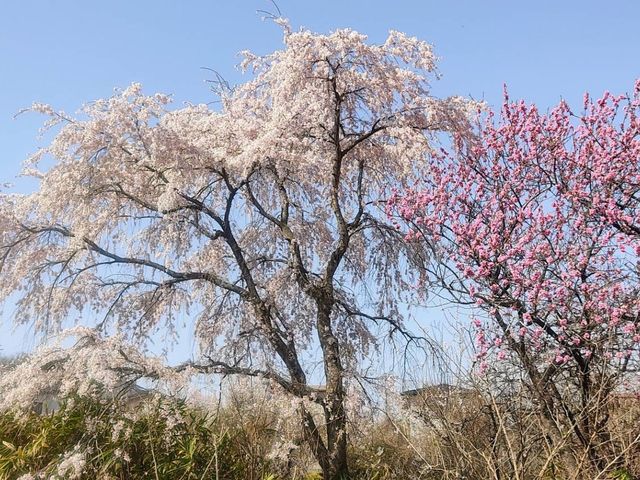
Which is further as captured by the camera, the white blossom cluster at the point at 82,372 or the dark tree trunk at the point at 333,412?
the dark tree trunk at the point at 333,412

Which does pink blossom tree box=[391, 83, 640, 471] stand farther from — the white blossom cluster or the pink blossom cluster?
the white blossom cluster

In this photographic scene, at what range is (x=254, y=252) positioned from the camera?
1198 cm

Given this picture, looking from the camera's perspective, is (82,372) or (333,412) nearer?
(82,372)

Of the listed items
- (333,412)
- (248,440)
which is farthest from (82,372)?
(333,412)

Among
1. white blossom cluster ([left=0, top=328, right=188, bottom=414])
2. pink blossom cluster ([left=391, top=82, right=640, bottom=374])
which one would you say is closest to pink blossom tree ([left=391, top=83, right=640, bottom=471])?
pink blossom cluster ([left=391, top=82, right=640, bottom=374])

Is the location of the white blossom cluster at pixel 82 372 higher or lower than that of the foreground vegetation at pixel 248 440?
higher

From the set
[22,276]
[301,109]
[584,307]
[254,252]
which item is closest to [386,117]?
[301,109]

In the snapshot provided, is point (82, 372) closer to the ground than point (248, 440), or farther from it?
farther from it

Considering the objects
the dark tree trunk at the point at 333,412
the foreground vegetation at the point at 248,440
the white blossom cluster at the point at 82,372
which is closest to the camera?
the foreground vegetation at the point at 248,440

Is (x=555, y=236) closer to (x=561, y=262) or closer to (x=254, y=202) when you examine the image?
(x=561, y=262)

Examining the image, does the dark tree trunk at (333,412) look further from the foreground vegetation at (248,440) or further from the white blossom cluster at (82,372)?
the white blossom cluster at (82,372)

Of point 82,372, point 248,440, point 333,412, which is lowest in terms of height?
point 248,440

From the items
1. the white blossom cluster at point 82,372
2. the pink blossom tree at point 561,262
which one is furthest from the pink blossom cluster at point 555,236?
the white blossom cluster at point 82,372

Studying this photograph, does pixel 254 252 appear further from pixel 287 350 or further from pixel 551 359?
pixel 551 359
